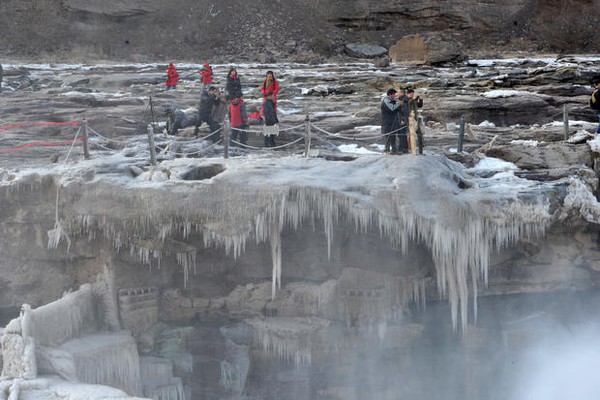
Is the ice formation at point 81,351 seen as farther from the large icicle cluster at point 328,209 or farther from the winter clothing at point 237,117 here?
the winter clothing at point 237,117

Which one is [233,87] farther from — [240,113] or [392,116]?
[392,116]

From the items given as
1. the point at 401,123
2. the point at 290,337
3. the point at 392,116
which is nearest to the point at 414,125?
the point at 401,123

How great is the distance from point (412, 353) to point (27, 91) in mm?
14617

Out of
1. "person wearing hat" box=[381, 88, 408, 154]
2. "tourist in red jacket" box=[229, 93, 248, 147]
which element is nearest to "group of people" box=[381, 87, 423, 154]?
"person wearing hat" box=[381, 88, 408, 154]

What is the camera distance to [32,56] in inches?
1566

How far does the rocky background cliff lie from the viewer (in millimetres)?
41969

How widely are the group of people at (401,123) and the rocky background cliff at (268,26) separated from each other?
87.5ft

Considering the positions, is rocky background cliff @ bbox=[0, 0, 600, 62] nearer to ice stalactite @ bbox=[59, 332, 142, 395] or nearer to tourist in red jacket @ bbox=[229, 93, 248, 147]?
tourist in red jacket @ bbox=[229, 93, 248, 147]

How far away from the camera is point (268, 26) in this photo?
4416cm

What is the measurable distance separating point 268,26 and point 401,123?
31849mm

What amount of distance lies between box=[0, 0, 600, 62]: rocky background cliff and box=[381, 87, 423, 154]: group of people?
2666 cm

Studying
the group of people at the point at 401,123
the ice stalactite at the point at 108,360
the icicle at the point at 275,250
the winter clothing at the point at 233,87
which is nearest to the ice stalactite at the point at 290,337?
the icicle at the point at 275,250

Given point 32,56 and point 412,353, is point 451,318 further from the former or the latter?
point 32,56

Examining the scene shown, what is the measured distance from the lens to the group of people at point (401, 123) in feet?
43.8
